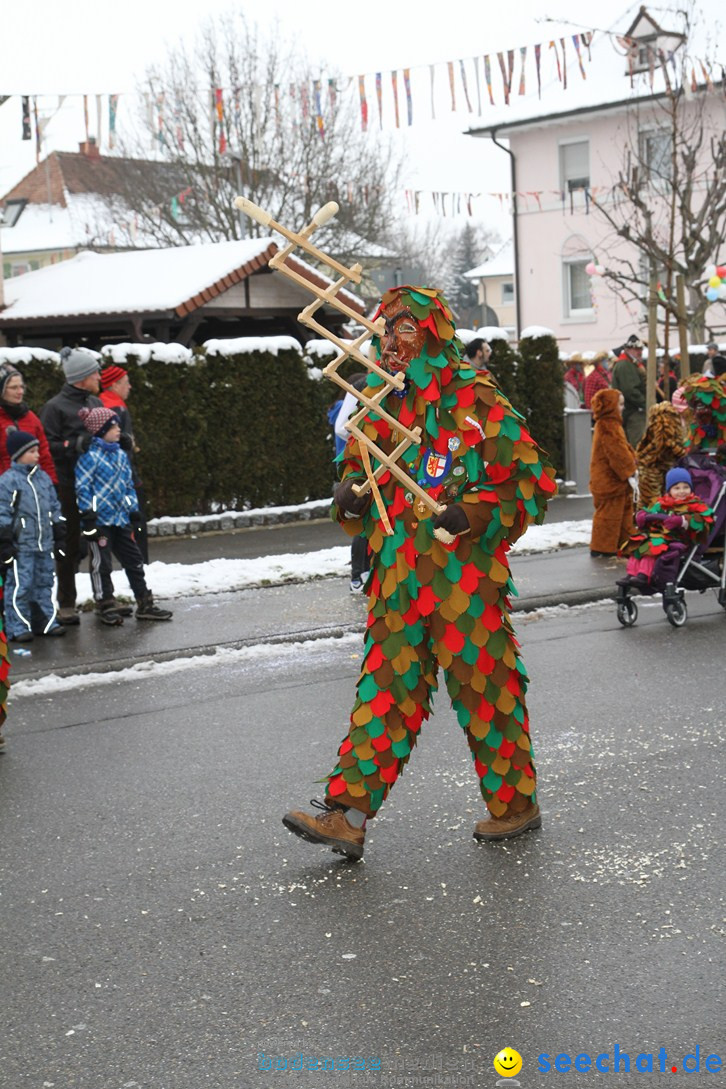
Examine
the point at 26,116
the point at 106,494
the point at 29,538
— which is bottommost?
the point at 29,538

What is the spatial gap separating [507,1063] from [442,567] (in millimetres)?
1914

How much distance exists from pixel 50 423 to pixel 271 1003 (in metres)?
7.03

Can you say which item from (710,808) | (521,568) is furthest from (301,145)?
(710,808)

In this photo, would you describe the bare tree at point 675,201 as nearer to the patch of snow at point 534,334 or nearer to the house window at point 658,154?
the house window at point 658,154

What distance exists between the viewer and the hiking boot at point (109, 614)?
34.1 ft

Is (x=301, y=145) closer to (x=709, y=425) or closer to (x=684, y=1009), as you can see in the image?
(x=709, y=425)

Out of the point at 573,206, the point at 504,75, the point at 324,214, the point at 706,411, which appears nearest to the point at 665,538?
the point at 706,411

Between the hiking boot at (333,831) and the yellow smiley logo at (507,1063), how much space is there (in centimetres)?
152

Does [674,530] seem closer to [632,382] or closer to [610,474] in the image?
[610,474]

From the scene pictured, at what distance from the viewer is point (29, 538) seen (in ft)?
31.9

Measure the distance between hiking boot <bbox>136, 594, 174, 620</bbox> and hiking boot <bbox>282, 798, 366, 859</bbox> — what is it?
18.2 feet

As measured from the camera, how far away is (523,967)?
4.20 meters

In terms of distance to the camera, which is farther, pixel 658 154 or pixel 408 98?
pixel 658 154

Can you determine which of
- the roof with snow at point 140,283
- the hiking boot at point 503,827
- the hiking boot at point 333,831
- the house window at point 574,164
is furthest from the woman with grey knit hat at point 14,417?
the house window at point 574,164
